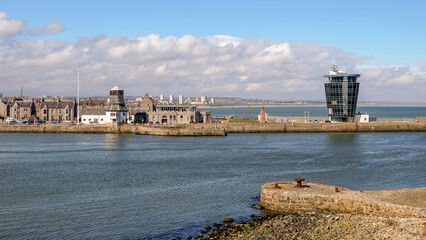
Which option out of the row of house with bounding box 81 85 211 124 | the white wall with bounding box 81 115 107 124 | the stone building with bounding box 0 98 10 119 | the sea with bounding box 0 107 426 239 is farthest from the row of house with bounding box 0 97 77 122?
the sea with bounding box 0 107 426 239

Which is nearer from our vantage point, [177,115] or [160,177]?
[160,177]

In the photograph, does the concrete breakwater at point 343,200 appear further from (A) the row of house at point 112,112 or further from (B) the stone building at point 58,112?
(B) the stone building at point 58,112

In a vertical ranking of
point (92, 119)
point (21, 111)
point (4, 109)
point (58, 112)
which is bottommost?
point (92, 119)

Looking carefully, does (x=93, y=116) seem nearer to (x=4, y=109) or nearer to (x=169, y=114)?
(x=169, y=114)

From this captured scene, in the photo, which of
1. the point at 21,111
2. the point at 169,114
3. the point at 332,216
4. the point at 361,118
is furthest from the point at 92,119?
the point at 332,216

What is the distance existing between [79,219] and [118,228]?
3636mm

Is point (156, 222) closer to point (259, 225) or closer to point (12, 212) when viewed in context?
point (259, 225)

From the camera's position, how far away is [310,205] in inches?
1154

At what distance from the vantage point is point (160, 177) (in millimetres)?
45906

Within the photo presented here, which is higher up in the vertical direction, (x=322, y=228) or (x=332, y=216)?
(x=332, y=216)

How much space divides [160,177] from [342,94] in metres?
76.2

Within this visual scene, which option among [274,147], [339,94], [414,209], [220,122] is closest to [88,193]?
[414,209]

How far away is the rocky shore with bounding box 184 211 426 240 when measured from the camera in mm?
23719

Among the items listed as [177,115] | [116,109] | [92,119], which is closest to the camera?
[116,109]
